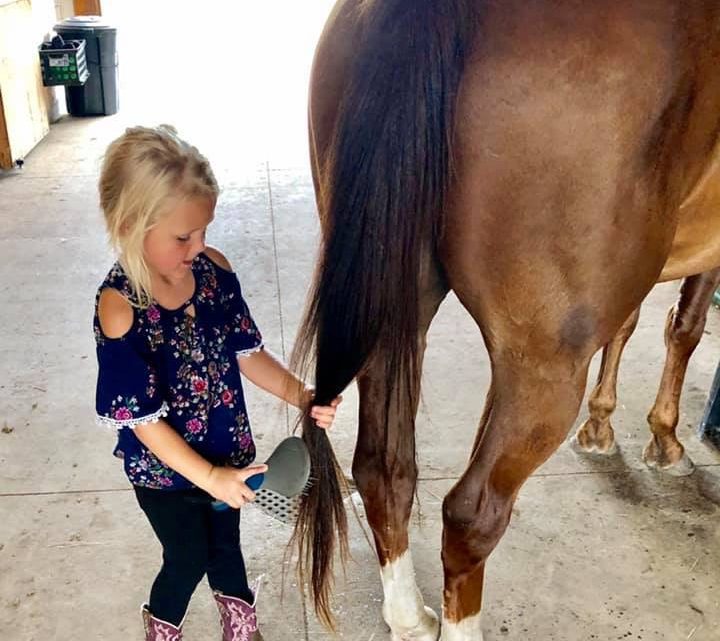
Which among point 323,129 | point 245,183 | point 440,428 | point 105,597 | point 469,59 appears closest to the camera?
point 469,59

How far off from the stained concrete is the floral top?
0.90ft

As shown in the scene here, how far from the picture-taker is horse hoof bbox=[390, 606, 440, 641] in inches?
62.5

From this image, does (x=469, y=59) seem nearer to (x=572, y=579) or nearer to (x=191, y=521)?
(x=191, y=521)

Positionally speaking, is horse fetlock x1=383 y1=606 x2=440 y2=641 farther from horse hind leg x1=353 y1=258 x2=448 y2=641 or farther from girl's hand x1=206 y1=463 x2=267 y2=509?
girl's hand x1=206 y1=463 x2=267 y2=509

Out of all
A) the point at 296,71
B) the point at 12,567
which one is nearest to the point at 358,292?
the point at 12,567

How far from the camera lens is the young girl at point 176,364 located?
1.12 metres

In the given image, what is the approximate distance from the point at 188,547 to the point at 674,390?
1.38m

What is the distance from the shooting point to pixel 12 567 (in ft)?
5.81

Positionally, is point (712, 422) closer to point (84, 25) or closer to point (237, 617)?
point (237, 617)

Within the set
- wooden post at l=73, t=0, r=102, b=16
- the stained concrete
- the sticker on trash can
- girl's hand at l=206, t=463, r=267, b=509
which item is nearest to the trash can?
the sticker on trash can

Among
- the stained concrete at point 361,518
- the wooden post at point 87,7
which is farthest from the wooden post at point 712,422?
the wooden post at point 87,7

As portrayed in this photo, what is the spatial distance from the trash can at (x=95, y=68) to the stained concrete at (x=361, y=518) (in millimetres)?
2521

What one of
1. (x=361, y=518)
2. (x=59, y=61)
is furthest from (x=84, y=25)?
(x=361, y=518)

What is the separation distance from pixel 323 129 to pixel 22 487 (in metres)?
1.32
